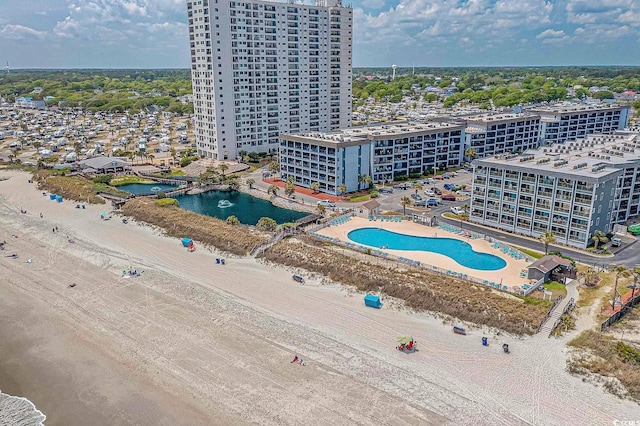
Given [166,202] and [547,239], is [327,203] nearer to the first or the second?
[166,202]

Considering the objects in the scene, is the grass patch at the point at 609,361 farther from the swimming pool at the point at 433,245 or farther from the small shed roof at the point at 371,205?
the small shed roof at the point at 371,205

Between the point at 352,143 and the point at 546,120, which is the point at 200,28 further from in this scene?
the point at 546,120

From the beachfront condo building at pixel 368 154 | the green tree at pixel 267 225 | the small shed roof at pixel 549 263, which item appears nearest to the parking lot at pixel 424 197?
the beachfront condo building at pixel 368 154

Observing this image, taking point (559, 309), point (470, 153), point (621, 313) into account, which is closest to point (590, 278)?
point (621, 313)

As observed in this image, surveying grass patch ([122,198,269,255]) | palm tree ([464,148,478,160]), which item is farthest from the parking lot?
grass patch ([122,198,269,255])

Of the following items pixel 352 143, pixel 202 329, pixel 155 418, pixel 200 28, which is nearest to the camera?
pixel 155 418

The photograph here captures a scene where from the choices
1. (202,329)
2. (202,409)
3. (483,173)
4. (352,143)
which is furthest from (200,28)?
(202,409)
